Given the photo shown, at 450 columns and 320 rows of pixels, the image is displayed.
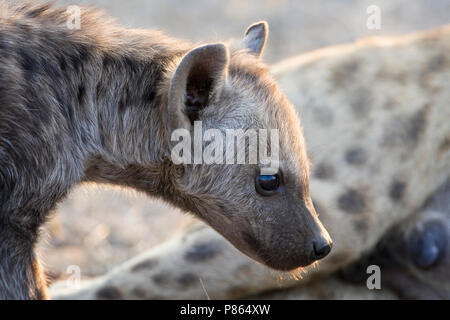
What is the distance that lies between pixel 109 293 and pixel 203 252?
36 cm

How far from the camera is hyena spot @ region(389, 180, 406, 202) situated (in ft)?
9.13

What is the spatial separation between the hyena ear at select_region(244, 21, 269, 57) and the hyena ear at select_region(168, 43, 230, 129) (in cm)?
42

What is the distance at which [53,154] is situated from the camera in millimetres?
2025

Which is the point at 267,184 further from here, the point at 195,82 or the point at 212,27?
the point at 212,27

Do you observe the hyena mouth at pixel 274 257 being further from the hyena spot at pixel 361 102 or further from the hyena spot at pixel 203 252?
the hyena spot at pixel 361 102

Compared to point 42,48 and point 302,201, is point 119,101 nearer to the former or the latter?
point 42,48

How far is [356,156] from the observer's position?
2.83 metres

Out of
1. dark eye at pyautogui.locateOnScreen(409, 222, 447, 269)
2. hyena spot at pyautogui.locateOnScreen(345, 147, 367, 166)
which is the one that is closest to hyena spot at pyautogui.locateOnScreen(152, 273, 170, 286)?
hyena spot at pyautogui.locateOnScreen(345, 147, 367, 166)

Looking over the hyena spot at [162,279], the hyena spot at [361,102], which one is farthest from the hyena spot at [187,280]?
the hyena spot at [361,102]

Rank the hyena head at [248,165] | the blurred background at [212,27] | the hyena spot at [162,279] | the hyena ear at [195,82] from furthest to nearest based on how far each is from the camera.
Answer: the blurred background at [212,27]
the hyena spot at [162,279]
the hyena head at [248,165]
the hyena ear at [195,82]

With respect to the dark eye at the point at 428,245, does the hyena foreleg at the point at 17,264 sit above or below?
above

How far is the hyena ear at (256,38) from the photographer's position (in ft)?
8.09

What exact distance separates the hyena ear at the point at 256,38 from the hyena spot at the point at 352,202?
2.11 feet

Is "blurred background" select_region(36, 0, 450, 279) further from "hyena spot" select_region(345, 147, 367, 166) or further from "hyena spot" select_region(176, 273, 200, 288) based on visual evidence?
"hyena spot" select_region(345, 147, 367, 166)
